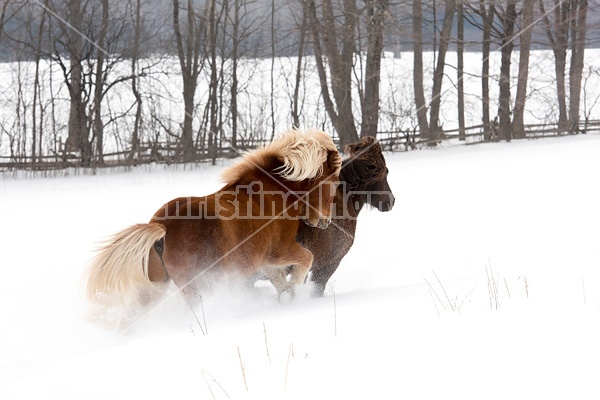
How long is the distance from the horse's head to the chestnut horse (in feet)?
1.66

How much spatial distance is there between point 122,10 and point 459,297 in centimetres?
1868

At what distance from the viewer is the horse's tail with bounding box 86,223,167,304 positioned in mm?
4137

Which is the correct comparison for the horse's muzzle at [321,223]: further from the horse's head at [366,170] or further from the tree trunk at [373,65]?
the tree trunk at [373,65]

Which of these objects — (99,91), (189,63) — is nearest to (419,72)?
(189,63)

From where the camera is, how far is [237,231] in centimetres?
455

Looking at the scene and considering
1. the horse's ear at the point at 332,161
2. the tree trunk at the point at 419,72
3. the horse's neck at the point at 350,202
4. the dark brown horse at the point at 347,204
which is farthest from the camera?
the tree trunk at the point at 419,72

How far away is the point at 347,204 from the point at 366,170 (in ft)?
1.32

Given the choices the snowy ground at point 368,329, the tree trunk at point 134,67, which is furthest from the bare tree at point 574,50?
the snowy ground at point 368,329

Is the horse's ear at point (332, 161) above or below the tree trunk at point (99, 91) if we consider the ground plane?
below

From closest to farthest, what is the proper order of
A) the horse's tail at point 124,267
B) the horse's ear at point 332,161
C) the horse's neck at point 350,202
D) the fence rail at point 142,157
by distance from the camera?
the horse's tail at point 124,267
the horse's ear at point 332,161
the horse's neck at point 350,202
the fence rail at point 142,157

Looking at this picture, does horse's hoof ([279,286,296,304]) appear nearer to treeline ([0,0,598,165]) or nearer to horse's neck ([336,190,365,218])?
horse's neck ([336,190,365,218])

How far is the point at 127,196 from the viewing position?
13.2 metres

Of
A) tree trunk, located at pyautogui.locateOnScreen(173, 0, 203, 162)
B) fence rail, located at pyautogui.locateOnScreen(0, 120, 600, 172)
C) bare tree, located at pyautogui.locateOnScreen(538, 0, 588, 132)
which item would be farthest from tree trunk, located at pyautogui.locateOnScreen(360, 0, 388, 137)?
bare tree, located at pyautogui.locateOnScreen(538, 0, 588, 132)

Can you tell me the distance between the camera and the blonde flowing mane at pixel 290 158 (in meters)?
5.08
